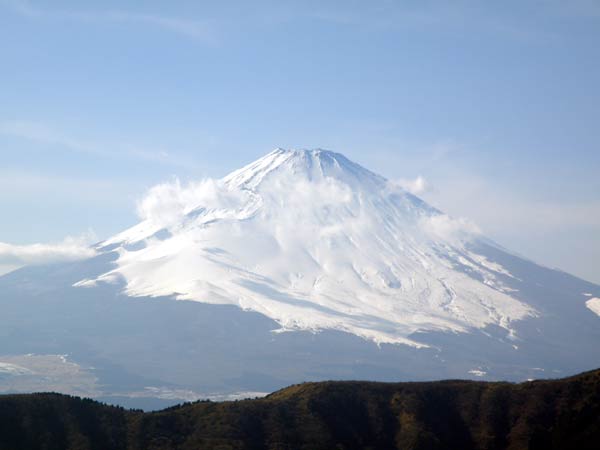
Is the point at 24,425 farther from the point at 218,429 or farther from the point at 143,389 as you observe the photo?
the point at 143,389

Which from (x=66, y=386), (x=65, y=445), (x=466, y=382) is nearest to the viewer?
(x=65, y=445)

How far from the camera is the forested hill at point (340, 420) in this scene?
71.5 metres

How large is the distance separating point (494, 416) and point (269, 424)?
65.9 ft

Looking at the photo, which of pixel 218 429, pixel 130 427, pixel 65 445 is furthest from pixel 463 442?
pixel 65 445

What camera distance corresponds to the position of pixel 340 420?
3036 inches

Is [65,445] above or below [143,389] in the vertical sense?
below

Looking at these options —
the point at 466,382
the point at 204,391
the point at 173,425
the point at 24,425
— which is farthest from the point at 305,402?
the point at 204,391

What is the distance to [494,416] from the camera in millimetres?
76500

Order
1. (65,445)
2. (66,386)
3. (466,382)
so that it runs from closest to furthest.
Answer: (65,445) < (466,382) < (66,386)

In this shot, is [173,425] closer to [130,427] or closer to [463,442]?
[130,427]

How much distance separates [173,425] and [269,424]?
8.44 metres

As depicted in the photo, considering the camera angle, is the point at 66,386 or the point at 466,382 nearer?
the point at 466,382

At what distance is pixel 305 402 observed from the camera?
79375mm

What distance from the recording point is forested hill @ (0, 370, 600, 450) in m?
71.5
